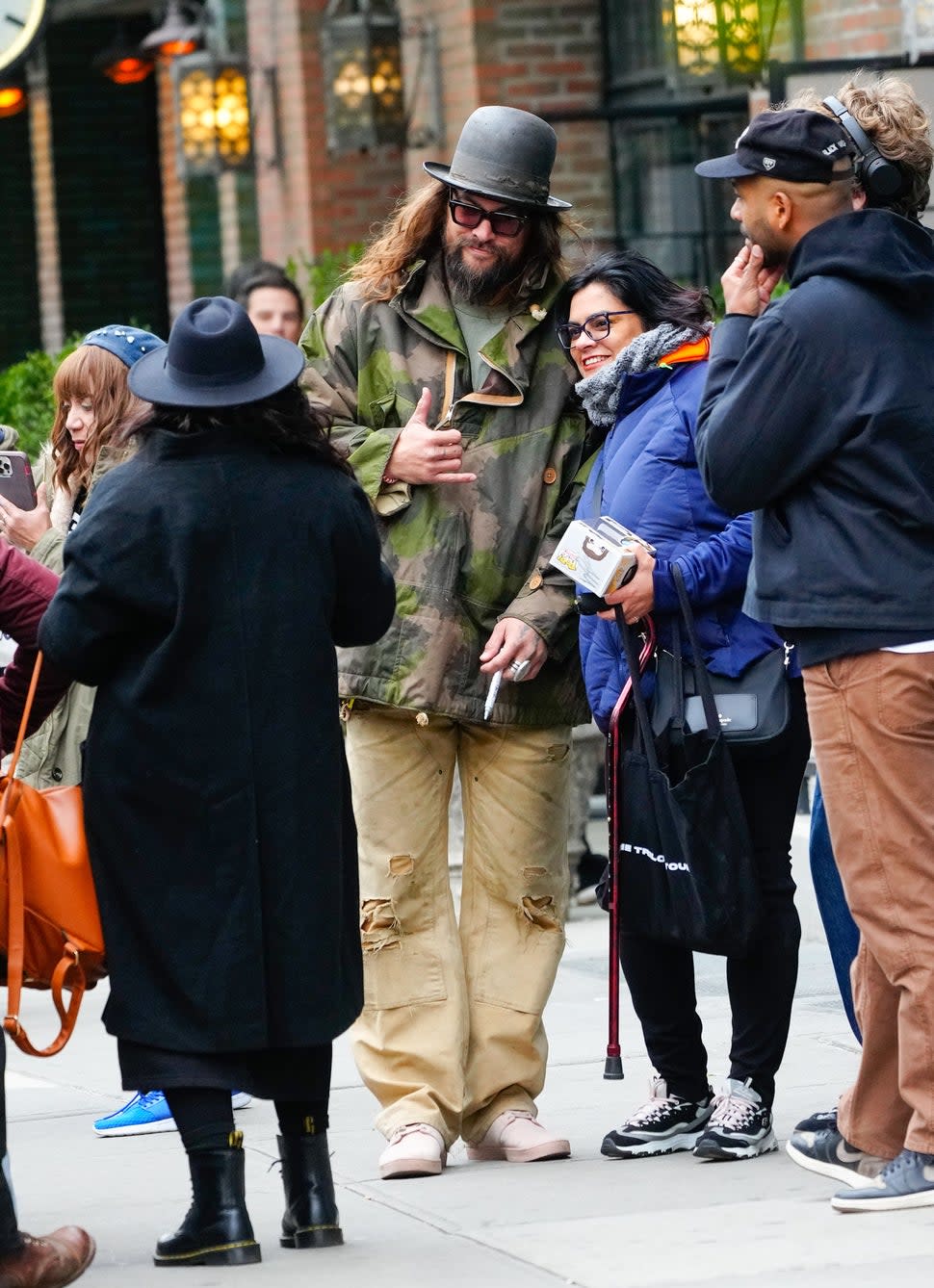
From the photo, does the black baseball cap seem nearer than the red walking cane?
Yes

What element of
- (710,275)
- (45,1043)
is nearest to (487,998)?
(45,1043)

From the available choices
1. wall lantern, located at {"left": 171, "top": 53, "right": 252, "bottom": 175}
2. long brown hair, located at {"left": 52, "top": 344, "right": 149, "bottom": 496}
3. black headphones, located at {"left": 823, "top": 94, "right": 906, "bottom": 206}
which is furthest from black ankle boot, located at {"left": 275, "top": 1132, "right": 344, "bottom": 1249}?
wall lantern, located at {"left": 171, "top": 53, "right": 252, "bottom": 175}

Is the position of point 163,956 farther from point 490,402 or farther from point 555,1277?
point 490,402

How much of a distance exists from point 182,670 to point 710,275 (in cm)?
686

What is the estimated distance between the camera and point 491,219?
4.89m

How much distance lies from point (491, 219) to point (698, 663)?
1.01 metres

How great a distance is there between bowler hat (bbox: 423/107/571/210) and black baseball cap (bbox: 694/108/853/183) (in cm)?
72

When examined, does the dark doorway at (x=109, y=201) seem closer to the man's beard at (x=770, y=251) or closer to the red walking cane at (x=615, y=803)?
the red walking cane at (x=615, y=803)

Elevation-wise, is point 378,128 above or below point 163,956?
above

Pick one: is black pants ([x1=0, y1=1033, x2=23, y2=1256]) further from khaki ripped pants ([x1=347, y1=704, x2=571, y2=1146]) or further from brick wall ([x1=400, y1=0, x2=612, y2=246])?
brick wall ([x1=400, y1=0, x2=612, y2=246])

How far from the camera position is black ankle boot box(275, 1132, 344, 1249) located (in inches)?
165

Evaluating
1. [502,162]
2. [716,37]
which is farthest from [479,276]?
[716,37]

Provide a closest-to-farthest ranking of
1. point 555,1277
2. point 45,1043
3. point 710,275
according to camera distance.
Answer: point 555,1277, point 45,1043, point 710,275

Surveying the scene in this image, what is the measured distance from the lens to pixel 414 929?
4.93 meters
